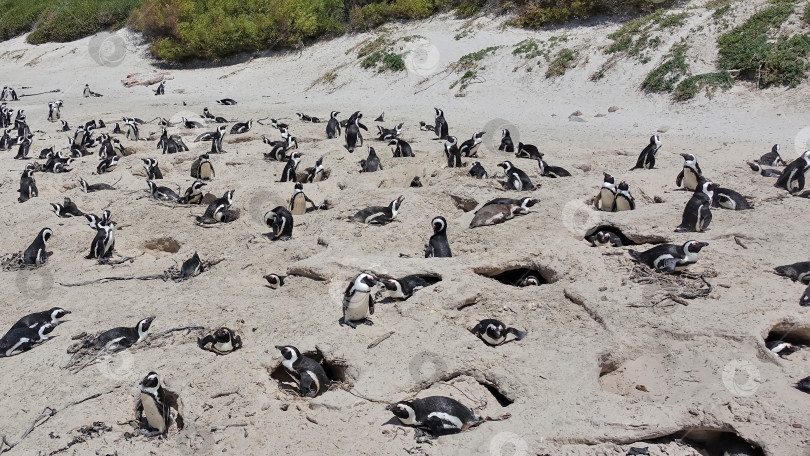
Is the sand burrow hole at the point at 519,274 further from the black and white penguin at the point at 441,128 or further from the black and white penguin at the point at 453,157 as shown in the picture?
the black and white penguin at the point at 441,128

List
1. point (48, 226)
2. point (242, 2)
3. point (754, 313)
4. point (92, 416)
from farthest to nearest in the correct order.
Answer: point (242, 2) < point (48, 226) < point (754, 313) < point (92, 416)

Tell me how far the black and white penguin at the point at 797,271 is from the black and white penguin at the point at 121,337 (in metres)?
5.42

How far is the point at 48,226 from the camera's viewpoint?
8.64 m

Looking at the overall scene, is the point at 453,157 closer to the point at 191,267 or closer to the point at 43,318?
the point at 191,267

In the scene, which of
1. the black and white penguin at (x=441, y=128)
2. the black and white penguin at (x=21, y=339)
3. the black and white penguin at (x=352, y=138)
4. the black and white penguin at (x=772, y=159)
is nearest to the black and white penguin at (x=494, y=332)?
the black and white penguin at (x=21, y=339)

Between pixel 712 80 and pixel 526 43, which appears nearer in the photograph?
pixel 712 80

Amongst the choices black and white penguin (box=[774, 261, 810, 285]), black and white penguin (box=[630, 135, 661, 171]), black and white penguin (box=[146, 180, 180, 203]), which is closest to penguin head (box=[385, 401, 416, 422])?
black and white penguin (box=[774, 261, 810, 285])

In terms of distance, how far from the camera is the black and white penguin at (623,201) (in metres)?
7.41

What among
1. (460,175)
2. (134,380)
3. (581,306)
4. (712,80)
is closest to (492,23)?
(712,80)

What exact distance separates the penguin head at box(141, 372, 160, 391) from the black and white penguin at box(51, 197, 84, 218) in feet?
17.2

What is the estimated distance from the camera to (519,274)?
6.51 metres

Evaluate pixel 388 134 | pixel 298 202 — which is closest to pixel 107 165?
pixel 298 202

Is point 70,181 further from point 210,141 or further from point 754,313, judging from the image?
point 754,313

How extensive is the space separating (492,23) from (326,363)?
1599 cm
